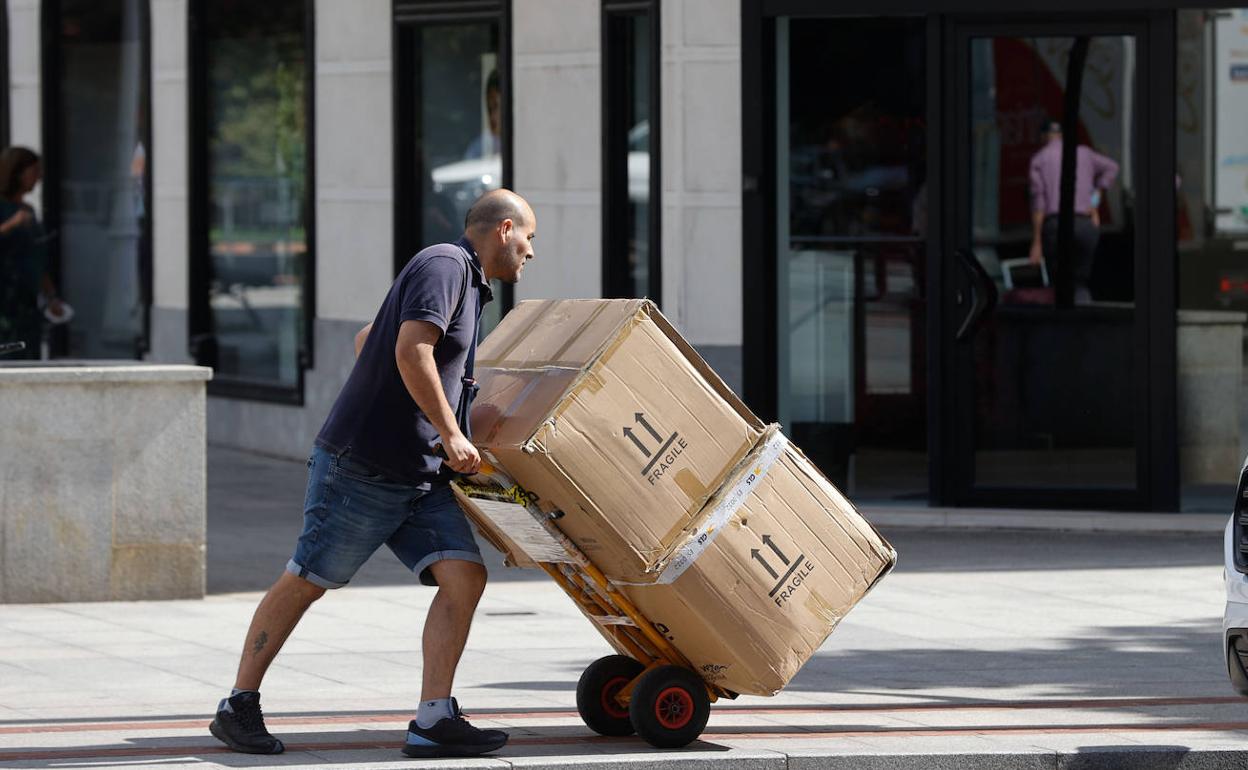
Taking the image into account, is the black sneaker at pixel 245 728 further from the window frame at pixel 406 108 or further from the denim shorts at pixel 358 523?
the window frame at pixel 406 108

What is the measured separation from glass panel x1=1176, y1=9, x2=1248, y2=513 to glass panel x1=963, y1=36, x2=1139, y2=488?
0.30m

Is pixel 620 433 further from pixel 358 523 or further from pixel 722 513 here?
pixel 358 523

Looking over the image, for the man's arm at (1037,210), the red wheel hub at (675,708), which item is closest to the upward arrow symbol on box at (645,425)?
the red wheel hub at (675,708)

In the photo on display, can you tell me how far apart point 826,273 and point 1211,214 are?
2.08 meters

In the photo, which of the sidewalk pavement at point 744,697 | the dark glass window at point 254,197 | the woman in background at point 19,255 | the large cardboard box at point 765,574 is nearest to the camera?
the large cardboard box at point 765,574

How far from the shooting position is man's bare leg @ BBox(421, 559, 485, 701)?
6785mm

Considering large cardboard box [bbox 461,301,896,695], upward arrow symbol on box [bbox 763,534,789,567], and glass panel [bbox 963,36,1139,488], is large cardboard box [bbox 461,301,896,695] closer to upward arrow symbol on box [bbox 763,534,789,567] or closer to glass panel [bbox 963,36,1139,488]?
upward arrow symbol on box [bbox 763,534,789,567]

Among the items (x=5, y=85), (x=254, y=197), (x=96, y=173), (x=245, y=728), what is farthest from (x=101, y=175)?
(x=245, y=728)

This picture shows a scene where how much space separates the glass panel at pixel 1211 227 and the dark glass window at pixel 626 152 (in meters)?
2.92

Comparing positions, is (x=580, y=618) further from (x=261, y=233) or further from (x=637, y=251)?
(x=261, y=233)

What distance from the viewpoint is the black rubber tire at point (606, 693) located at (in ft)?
23.6

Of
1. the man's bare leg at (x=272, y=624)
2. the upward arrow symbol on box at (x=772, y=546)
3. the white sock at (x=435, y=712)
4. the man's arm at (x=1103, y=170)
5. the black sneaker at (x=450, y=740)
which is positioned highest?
the man's arm at (x=1103, y=170)

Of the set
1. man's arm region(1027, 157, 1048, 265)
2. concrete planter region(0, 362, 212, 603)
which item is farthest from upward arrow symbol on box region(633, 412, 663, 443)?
man's arm region(1027, 157, 1048, 265)

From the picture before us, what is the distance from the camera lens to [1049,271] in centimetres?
1275
